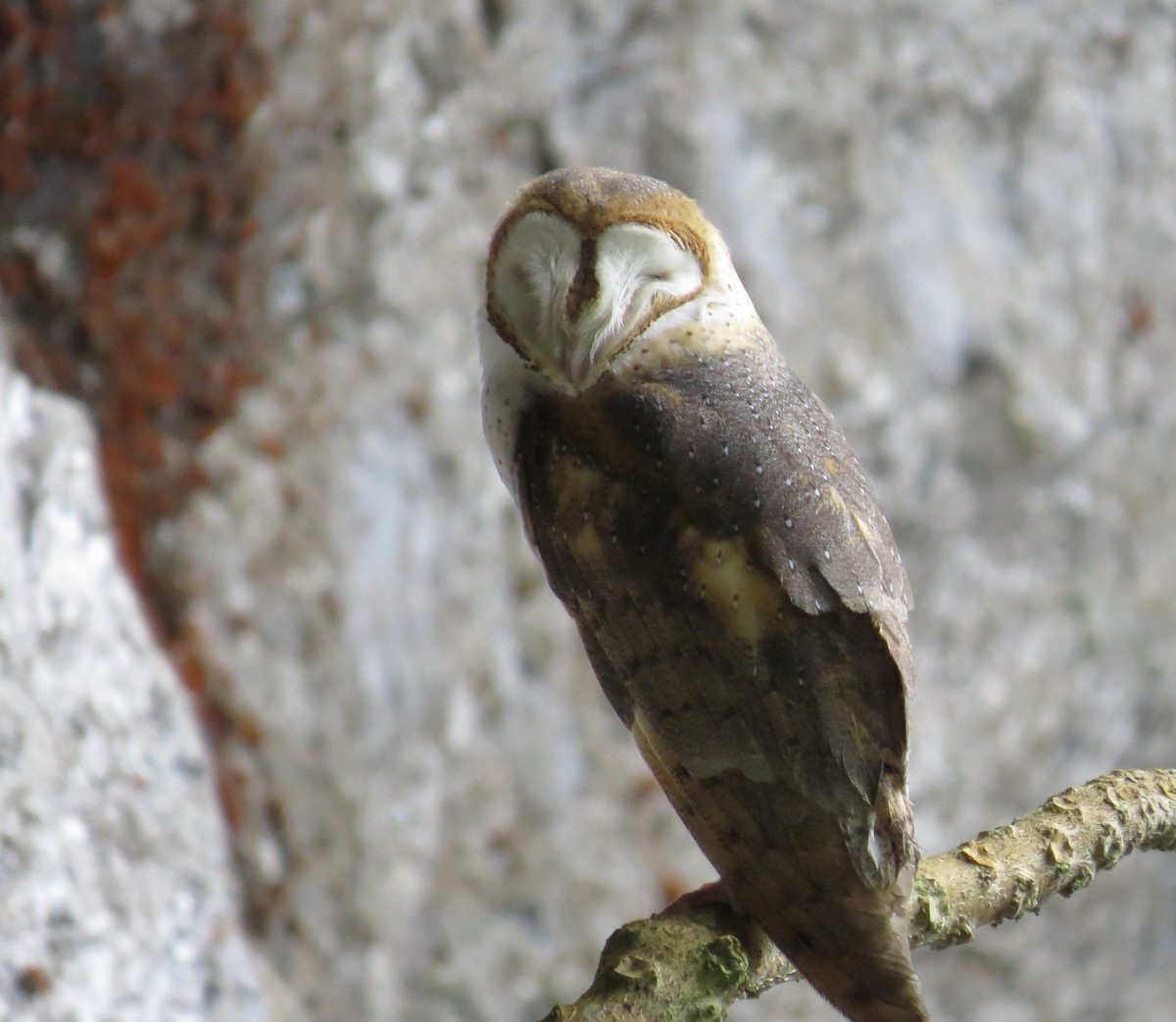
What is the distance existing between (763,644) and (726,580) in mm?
77

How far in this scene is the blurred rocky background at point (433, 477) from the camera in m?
2.57

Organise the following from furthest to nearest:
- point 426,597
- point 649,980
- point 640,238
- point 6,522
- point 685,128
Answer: point 685,128
point 426,597
point 6,522
point 640,238
point 649,980

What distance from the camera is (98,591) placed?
2.57m

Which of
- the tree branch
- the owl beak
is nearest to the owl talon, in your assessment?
the tree branch

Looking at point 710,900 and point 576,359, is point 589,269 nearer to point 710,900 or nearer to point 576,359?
point 576,359

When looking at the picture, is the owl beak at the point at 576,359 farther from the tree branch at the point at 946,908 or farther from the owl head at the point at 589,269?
the tree branch at the point at 946,908

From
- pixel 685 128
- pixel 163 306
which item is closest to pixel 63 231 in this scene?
pixel 163 306

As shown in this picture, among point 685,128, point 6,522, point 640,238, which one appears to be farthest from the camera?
point 685,128

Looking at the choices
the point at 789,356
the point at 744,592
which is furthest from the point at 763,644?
the point at 789,356

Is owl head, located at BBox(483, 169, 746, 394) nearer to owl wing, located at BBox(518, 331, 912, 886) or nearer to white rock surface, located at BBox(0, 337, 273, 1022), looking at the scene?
owl wing, located at BBox(518, 331, 912, 886)

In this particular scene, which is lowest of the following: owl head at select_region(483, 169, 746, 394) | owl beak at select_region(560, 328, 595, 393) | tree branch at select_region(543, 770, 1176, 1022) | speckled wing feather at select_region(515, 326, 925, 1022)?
tree branch at select_region(543, 770, 1176, 1022)

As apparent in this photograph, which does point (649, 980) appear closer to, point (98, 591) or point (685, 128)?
point (98, 591)

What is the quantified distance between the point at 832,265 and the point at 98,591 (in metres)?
1.73

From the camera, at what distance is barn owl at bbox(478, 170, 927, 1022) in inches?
55.2
